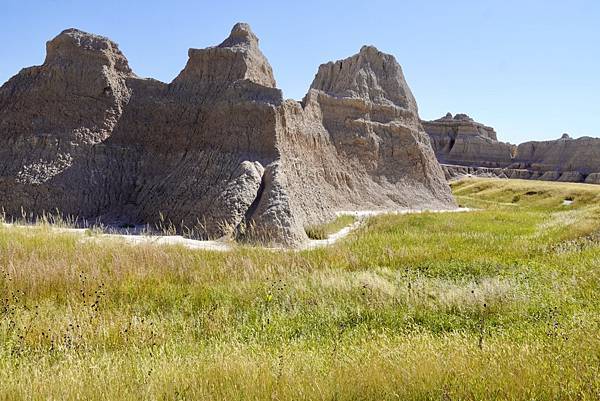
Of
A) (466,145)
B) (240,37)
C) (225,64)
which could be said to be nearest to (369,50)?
(240,37)

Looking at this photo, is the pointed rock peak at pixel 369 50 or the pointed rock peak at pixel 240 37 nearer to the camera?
the pointed rock peak at pixel 240 37

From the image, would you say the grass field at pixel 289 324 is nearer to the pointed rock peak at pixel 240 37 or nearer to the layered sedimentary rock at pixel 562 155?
the pointed rock peak at pixel 240 37

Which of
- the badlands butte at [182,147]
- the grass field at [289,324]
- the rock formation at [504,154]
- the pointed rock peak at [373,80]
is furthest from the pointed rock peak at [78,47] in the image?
the rock formation at [504,154]

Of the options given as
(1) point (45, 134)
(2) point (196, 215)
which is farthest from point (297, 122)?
(1) point (45, 134)

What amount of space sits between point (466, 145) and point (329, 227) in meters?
81.3

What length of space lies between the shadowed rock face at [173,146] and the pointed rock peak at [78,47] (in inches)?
2.4

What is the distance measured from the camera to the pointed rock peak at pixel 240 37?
26.1 meters

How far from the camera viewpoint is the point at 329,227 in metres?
22.2

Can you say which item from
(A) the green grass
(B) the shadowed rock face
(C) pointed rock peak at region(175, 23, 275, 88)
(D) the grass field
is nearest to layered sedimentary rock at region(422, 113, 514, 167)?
(B) the shadowed rock face

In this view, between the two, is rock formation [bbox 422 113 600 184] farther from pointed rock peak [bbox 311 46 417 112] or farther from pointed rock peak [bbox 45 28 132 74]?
pointed rock peak [bbox 45 28 132 74]

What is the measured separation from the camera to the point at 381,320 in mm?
5898

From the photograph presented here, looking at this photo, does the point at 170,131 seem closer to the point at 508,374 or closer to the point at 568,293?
the point at 568,293

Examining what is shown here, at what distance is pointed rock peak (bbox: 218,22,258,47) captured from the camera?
2606 cm

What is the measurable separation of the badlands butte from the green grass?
0.53 m
